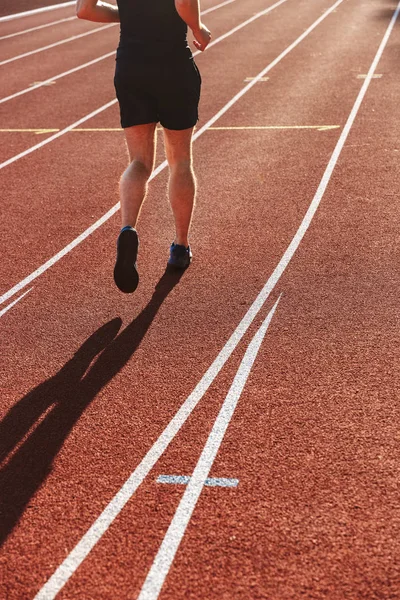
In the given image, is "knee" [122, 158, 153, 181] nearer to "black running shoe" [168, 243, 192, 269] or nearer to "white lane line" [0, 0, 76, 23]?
"black running shoe" [168, 243, 192, 269]

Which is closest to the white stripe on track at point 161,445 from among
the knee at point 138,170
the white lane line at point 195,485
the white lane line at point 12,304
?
the white lane line at point 195,485

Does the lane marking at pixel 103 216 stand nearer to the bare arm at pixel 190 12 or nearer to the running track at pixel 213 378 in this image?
the running track at pixel 213 378

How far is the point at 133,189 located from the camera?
4.97 m

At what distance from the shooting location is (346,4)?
2075 cm

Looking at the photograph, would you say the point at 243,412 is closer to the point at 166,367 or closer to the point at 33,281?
the point at 166,367

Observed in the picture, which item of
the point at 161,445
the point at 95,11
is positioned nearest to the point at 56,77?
the point at 95,11

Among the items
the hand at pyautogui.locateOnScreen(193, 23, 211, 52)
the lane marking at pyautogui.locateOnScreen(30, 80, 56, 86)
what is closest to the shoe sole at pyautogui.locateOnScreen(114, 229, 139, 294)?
the hand at pyautogui.locateOnScreen(193, 23, 211, 52)

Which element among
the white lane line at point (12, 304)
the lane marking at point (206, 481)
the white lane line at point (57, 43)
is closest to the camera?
the lane marking at point (206, 481)

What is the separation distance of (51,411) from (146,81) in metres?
2.02

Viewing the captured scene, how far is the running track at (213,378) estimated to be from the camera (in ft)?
9.62

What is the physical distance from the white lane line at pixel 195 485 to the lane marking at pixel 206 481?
2 cm

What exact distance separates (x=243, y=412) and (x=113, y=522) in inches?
36.4

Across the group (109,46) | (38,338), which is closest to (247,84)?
(109,46)

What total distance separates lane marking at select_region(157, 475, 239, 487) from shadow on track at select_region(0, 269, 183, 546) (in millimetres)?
495
